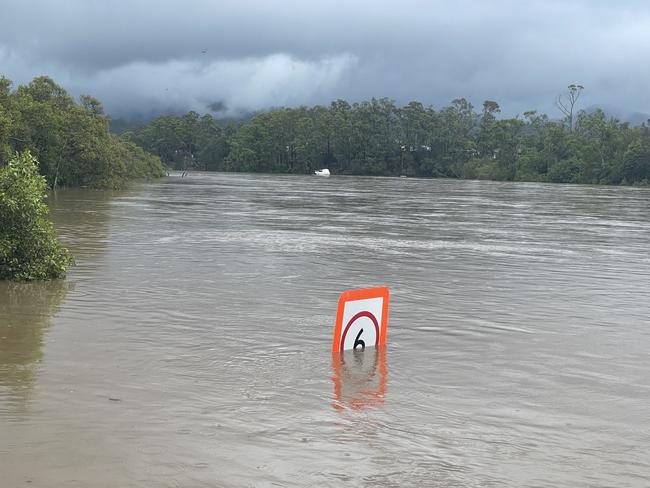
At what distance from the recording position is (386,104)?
15362 centimetres

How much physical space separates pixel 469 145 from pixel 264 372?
139447mm

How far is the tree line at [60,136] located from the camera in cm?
4703

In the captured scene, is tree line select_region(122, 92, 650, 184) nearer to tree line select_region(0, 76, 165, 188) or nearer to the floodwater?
tree line select_region(0, 76, 165, 188)

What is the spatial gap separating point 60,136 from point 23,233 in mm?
38655

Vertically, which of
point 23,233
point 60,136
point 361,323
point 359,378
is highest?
point 60,136

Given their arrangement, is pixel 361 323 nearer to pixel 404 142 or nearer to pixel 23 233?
pixel 23 233

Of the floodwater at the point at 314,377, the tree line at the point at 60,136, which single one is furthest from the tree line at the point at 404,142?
the floodwater at the point at 314,377

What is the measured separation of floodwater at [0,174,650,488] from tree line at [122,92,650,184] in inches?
4229

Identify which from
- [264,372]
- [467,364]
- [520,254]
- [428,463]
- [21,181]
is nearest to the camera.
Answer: [428,463]

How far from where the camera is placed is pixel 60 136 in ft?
166

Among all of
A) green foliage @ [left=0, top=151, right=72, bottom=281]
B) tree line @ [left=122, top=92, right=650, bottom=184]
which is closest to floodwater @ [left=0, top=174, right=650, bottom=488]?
green foliage @ [left=0, top=151, right=72, bottom=281]

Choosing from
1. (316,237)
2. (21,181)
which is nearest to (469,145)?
(316,237)

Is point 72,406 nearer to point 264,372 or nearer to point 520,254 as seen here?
point 264,372

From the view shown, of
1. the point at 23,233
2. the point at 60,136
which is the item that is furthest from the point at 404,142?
the point at 23,233
